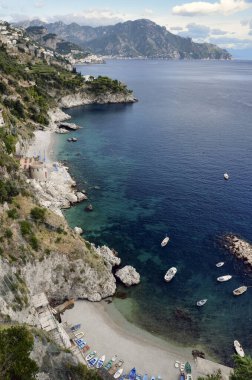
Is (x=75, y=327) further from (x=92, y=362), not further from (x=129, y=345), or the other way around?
(x=129, y=345)

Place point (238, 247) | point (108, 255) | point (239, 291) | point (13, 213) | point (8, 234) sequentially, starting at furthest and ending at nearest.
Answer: point (238, 247), point (108, 255), point (239, 291), point (13, 213), point (8, 234)

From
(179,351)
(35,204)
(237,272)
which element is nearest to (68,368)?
(179,351)

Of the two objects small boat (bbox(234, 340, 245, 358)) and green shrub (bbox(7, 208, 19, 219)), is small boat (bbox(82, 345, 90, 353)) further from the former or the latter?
green shrub (bbox(7, 208, 19, 219))

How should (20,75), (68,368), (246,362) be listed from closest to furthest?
(68,368) → (246,362) → (20,75)

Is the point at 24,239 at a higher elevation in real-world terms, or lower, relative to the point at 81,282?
higher

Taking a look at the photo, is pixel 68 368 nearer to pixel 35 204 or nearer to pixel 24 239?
pixel 24 239

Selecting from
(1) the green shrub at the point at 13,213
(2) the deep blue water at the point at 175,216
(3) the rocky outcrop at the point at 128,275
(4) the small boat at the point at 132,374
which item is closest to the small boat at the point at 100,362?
(4) the small boat at the point at 132,374

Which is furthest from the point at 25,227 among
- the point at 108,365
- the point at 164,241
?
the point at 164,241
